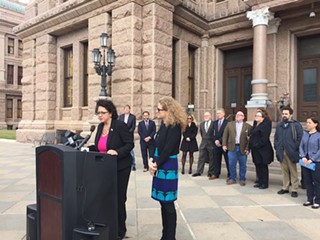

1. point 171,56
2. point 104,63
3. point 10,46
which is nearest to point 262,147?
point 171,56

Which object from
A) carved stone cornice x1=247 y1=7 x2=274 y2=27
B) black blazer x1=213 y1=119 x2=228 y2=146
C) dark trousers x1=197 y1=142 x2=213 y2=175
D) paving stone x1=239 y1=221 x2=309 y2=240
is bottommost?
paving stone x1=239 y1=221 x2=309 y2=240

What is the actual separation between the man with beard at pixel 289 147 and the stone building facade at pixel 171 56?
5912 millimetres

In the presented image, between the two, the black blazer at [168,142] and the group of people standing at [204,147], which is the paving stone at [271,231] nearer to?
the group of people standing at [204,147]

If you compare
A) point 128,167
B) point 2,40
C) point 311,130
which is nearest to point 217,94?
point 311,130

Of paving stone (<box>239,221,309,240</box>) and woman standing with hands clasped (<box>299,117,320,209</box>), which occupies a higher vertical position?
woman standing with hands clasped (<box>299,117,320,209</box>)

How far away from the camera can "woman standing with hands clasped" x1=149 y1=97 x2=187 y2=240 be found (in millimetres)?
3678

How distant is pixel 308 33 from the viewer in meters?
13.3

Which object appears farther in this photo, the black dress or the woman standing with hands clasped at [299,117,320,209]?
the black dress

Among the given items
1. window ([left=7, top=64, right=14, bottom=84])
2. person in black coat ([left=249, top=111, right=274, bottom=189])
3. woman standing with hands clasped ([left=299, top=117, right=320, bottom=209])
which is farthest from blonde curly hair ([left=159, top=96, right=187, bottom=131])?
window ([left=7, top=64, right=14, bottom=84])

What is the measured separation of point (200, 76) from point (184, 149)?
7852 mm

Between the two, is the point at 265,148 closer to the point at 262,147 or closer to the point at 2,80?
the point at 262,147

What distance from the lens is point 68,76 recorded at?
54.1 ft

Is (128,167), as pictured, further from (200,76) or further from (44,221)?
(200,76)

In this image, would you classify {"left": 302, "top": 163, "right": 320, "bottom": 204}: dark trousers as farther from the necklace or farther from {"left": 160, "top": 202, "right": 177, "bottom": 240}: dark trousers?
the necklace
